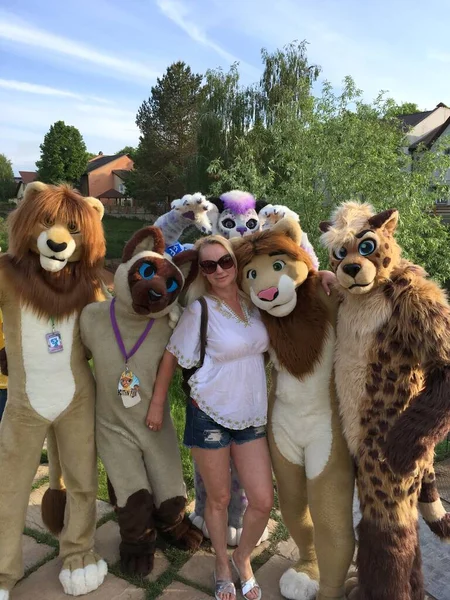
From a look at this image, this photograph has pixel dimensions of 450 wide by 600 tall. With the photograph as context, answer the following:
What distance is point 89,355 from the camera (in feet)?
8.80

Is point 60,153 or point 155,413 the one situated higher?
point 60,153

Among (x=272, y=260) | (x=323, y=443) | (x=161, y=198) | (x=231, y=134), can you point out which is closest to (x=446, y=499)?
(x=323, y=443)

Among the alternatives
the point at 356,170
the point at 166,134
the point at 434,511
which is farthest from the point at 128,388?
the point at 166,134

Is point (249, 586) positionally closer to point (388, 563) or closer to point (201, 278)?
point (388, 563)

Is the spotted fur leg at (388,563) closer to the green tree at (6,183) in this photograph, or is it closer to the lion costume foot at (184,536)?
the lion costume foot at (184,536)

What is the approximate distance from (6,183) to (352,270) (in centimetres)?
5561

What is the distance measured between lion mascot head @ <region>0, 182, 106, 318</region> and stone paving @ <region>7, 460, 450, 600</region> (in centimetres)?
146

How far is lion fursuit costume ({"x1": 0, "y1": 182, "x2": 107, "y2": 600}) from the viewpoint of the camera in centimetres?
245

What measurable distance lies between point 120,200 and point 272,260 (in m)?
52.4

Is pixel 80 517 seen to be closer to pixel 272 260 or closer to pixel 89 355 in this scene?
pixel 89 355

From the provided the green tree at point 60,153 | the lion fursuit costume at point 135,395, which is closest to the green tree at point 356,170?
the lion fursuit costume at point 135,395

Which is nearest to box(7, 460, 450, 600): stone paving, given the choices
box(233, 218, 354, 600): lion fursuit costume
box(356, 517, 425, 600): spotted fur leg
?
box(233, 218, 354, 600): lion fursuit costume

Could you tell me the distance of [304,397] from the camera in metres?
2.29

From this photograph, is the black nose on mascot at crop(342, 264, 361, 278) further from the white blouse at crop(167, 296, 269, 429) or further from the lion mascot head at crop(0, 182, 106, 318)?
the lion mascot head at crop(0, 182, 106, 318)
